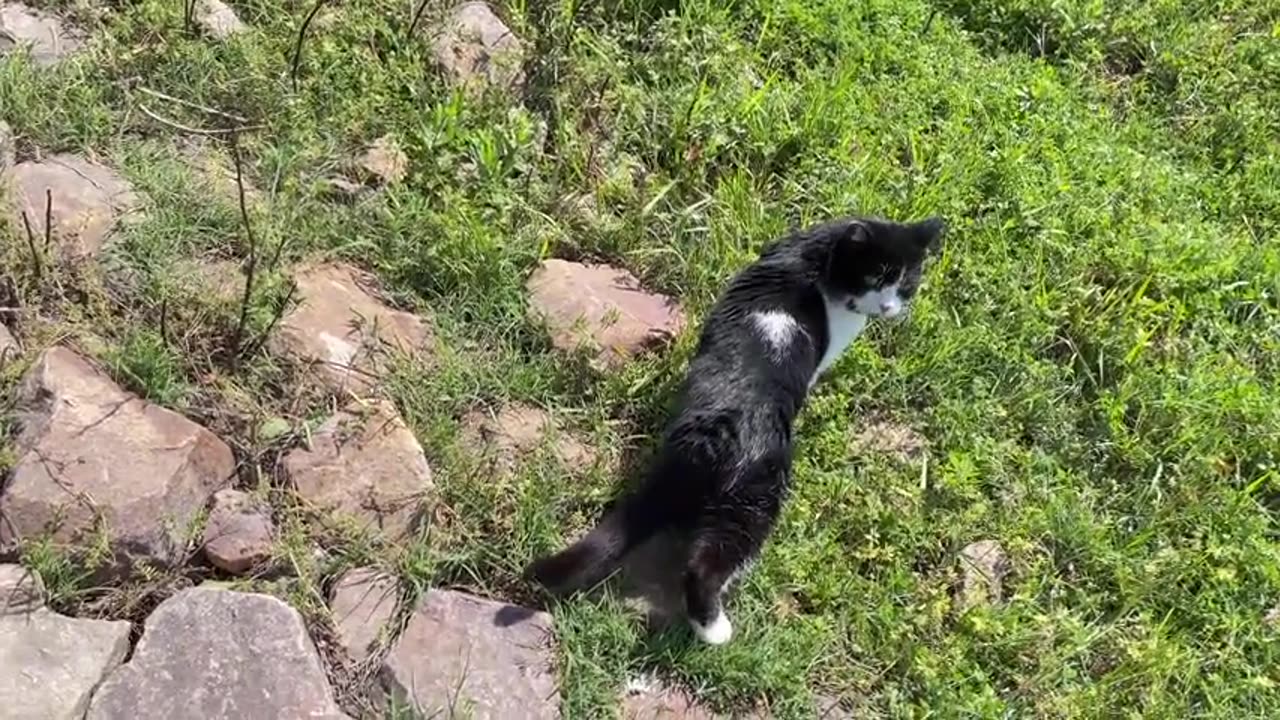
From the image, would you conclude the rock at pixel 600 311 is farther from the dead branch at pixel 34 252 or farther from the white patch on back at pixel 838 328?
the dead branch at pixel 34 252

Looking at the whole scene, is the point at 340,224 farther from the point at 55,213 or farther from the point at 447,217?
the point at 55,213

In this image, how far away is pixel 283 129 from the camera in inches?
150

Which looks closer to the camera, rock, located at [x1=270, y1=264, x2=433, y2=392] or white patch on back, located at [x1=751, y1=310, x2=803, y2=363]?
white patch on back, located at [x1=751, y1=310, x2=803, y2=363]

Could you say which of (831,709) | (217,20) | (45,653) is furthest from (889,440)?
(217,20)

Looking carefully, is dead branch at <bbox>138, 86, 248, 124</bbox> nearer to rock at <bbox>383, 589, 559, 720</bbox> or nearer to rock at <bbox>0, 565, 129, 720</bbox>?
rock at <bbox>0, 565, 129, 720</bbox>

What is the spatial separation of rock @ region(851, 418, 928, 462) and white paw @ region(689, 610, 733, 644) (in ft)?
2.63

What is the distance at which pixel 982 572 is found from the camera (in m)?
3.42

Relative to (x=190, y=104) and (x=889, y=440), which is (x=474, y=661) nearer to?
(x=889, y=440)

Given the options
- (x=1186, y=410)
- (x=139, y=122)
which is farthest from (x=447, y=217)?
(x=1186, y=410)

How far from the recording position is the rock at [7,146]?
138 inches

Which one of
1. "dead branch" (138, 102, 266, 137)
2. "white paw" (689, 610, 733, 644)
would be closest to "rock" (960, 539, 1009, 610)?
"white paw" (689, 610, 733, 644)

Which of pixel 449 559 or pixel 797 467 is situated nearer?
pixel 449 559

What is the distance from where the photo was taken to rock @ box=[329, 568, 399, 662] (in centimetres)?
292

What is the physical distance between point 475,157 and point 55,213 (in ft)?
4.06
